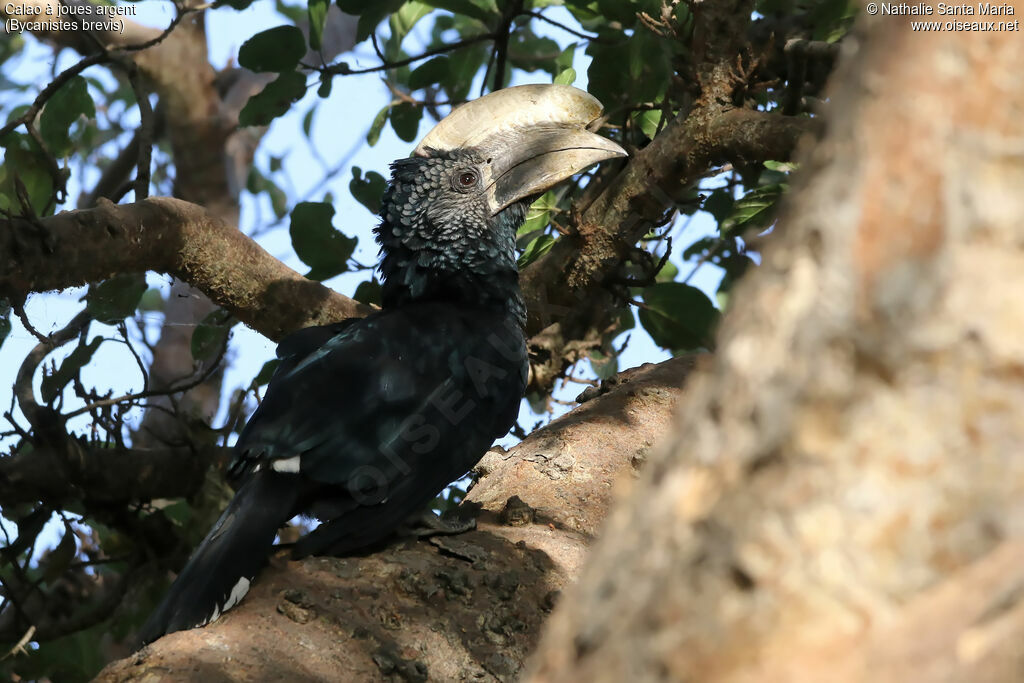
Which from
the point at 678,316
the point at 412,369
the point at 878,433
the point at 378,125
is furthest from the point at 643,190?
the point at 878,433

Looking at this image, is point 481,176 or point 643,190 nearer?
point 643,190

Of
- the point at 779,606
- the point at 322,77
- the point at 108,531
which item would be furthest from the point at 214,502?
the point at 779,606

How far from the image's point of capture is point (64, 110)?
3.39 meters

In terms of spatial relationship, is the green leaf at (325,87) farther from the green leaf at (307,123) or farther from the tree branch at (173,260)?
the green leaf at (307,123)

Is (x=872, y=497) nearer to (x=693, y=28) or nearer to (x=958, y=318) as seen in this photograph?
(x=958, y=318)

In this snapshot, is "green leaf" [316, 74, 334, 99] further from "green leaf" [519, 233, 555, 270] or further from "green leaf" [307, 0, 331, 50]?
"green leaf" [519, 233, 555, 270]

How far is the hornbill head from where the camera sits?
339 centimetres

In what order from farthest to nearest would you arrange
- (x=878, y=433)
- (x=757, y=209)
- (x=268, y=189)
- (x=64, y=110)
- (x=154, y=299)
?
(x=154, y=299)
(x=268, y=189)
(x=64, y=110)
(x=757, y=209)
(x=878, y=433)

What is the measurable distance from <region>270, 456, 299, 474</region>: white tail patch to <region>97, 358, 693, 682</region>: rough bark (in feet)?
0.92

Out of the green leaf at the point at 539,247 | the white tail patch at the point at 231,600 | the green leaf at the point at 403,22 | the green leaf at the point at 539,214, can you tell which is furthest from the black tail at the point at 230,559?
the green leaf at the point at 403,22

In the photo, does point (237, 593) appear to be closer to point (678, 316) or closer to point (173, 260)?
point (173, 260)

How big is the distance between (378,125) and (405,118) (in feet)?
0.36

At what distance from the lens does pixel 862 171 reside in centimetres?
83

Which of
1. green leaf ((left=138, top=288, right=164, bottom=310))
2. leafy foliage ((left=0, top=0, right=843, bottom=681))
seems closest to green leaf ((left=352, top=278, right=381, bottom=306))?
leafy foliage ((left=0, top=0, right=843, bottom=681))
